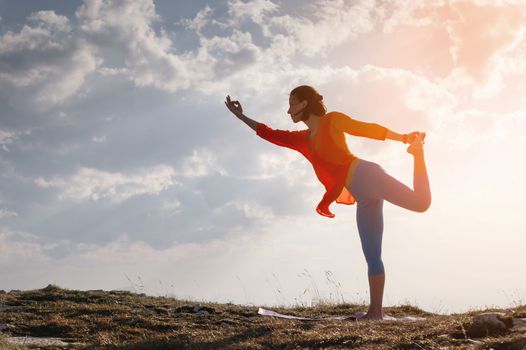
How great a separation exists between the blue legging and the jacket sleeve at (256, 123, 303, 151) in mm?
1286

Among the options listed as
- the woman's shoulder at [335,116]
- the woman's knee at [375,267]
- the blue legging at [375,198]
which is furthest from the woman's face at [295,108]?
the woman's knee at [375,267]

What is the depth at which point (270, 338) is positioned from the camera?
299 inches

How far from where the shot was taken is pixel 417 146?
29.5ft

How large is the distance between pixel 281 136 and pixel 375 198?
2079 millimetres

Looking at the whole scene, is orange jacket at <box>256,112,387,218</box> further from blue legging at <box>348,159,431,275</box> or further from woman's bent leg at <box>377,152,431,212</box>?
woman's bent leg at <box>377,152,431,212</box>

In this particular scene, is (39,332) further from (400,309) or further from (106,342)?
(400,309)

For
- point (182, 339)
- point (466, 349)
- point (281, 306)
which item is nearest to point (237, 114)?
point (182, 339)

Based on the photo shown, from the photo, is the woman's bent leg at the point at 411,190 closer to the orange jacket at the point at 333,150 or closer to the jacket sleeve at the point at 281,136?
the orange jacket at the point at 333,150

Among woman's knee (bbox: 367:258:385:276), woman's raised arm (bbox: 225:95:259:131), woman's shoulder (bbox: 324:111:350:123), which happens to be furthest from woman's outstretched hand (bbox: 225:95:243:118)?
woman's knee (bbox: 367:258:385:276)

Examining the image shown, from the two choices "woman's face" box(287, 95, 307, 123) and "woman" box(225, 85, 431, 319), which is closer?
"woman" box(225, 85, 431, 319)

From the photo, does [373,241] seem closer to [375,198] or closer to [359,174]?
[375,198]

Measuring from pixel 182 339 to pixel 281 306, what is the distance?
27.3 feet

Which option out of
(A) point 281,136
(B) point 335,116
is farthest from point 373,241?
(A) point 281,136

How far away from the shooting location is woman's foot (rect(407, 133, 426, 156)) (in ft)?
29.5
